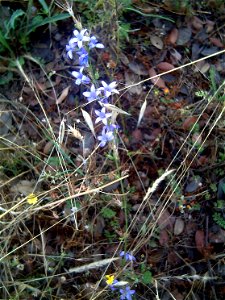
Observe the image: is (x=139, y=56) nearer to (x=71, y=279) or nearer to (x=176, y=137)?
(x=176, y=137)

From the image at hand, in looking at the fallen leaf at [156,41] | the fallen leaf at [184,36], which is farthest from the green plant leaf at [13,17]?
the fallen leaf at [184,36]

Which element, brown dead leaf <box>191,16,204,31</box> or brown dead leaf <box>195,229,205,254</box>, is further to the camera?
brown dead leaf <box>191,16,204,31</box>

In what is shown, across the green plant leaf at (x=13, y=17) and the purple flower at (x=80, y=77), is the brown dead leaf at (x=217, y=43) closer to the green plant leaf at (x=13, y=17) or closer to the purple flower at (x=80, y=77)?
the purple flower at (x=80, y=77)

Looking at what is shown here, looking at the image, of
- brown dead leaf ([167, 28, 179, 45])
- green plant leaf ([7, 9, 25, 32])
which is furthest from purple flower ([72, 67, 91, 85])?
brown dead leaf ([167, 28, 179, 45])

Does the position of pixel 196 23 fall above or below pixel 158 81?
above

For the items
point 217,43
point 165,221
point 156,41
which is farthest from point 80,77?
point 217,43

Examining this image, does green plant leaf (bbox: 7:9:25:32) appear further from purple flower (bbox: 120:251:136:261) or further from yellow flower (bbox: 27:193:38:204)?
purple flower (bbox: 120:251:136:261)

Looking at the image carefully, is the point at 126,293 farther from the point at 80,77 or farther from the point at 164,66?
the point at 164,66

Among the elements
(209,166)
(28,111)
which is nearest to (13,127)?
(28,111)
